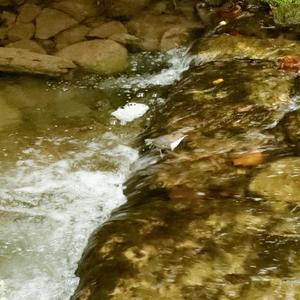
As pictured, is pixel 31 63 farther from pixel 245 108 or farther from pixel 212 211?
pixel 212 211

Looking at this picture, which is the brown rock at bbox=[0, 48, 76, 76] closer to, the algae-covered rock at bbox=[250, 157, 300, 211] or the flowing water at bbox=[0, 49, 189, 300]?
the flowing water at bbox=[0, 49, 189, 300]

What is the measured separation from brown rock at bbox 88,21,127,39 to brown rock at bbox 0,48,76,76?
4.29 feet

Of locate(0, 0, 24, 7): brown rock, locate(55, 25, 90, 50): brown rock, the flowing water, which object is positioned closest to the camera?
the flowing water

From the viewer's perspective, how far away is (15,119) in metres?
6.10

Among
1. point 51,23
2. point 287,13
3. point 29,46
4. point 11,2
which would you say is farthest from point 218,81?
point 11,2

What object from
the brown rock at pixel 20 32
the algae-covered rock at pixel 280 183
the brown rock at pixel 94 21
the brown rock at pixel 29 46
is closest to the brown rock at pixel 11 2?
the brown rock at pixel 20 32

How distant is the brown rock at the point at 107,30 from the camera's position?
8.32 m

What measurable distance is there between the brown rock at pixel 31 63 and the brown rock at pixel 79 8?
2.08 meters

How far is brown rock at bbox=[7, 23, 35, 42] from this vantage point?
8.37 metres

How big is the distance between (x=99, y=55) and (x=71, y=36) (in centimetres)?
109

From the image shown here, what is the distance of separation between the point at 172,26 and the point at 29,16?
2.81 m

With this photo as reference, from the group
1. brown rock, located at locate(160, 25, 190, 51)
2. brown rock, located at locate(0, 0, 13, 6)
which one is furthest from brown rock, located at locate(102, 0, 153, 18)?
brown rock, located at locate(0, 0, 13, 6)

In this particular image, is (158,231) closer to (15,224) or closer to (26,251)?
(26,251)

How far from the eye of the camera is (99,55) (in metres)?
7.57
